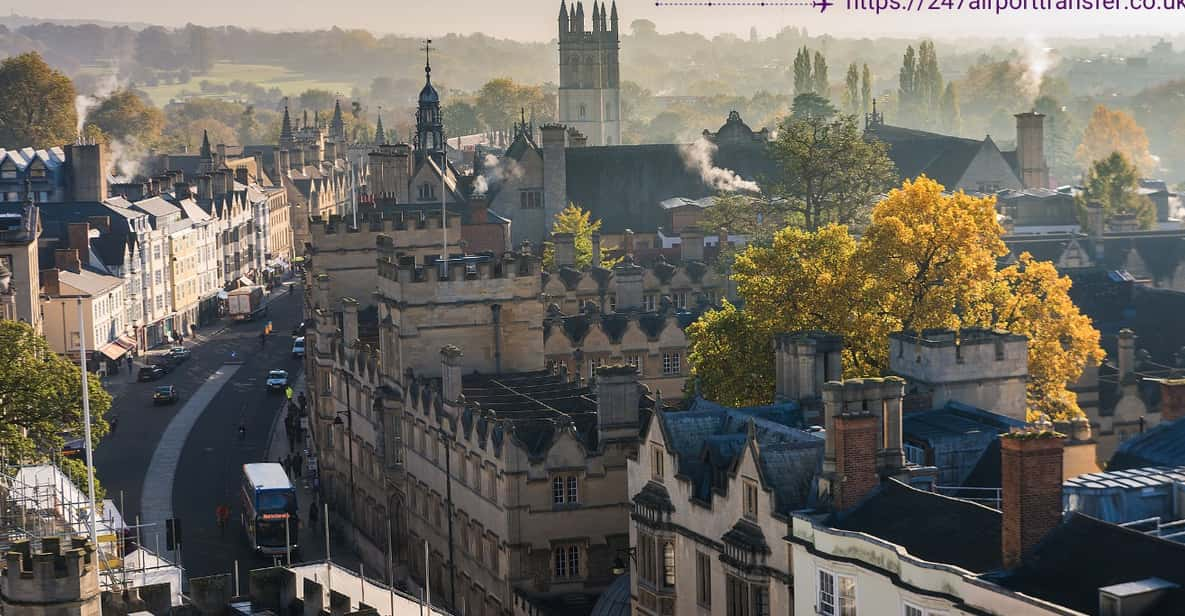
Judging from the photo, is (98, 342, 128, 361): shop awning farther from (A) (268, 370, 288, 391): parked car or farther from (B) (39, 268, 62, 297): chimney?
(A) (268, 370, 288, 391): parked car

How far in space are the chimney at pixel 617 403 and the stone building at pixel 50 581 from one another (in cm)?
2219

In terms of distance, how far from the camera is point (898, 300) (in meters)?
74.6

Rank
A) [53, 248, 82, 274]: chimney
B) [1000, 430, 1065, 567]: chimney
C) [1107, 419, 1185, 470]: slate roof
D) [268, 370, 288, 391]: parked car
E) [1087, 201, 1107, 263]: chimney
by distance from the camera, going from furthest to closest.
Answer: [53, 248, 82, 274]: chimney
[268, 370, 288, 391]: parked car
[1087, 201, 1107, 263]: chimney
[1107, 419, 1185, 470]: slate roof
[1000, 430, 1065, 567]: chimney

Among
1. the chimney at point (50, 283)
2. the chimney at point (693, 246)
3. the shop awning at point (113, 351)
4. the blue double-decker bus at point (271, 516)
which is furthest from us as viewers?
the shop awning at point (113, 351)

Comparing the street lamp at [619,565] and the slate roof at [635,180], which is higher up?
the slate roof at [635,180]

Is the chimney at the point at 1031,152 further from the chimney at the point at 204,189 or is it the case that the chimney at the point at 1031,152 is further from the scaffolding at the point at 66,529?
the scaffolding at the point at 66,529

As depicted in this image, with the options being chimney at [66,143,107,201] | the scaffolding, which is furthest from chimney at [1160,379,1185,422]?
chimney at [66,143,107,201]

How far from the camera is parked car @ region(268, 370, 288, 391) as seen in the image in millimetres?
119375

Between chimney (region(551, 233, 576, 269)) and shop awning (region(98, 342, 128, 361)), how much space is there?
33.3m

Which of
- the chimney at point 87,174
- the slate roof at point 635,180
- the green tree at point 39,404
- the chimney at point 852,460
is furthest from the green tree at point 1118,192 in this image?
the chimney at point 852,460

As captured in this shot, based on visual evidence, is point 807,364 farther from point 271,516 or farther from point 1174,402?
point 271,516

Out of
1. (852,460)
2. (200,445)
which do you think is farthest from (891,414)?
(200,445)

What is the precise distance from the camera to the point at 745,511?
4988cm

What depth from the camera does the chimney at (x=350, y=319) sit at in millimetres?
84131
